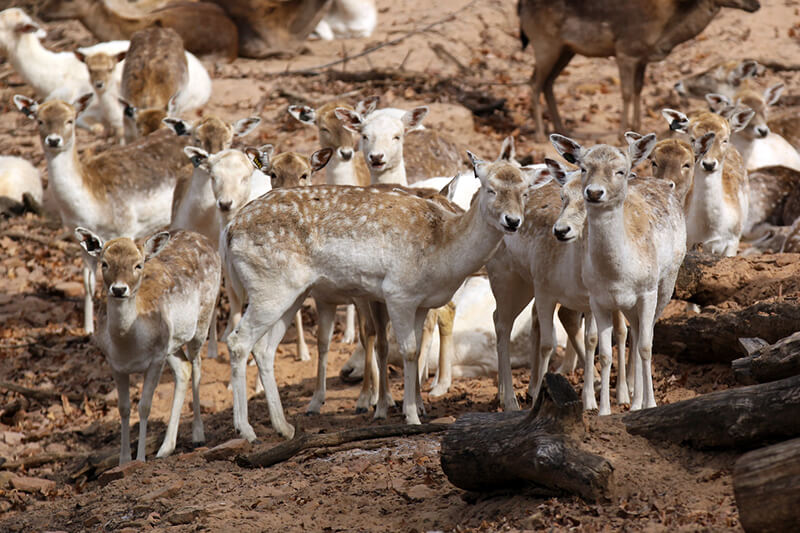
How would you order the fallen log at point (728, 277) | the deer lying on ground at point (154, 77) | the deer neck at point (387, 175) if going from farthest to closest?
the deer lying on ground at point (154, 77) → the deer neck at point (387, 175) → the fallen log at point (728, 277)

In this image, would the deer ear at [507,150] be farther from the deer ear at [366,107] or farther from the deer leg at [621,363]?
the deer ear at [366,107]

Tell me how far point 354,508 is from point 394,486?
1.00ft

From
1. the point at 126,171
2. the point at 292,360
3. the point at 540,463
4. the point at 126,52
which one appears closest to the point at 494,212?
the point at 540,463

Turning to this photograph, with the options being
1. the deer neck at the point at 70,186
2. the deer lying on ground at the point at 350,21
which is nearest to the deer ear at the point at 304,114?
the deer neck at the point at 70,186

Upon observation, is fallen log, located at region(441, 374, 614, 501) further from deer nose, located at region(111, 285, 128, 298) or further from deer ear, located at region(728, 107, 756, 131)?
deer ear, located at region(728, 107, 756, 131)

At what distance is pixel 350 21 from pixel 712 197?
1078 cm

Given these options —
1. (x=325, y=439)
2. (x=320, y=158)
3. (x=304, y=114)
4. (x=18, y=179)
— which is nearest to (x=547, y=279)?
(x=325, y=439)

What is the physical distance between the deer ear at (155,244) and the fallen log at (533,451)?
345 cm

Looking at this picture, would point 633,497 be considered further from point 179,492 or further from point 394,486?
point 179,492

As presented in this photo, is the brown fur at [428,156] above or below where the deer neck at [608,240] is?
above

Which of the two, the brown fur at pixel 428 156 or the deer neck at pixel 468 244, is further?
the brown fur at pixel 428 156

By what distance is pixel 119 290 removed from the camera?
308 inches

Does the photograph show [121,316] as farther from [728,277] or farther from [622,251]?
[728,277]

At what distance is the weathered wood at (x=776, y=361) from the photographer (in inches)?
226
